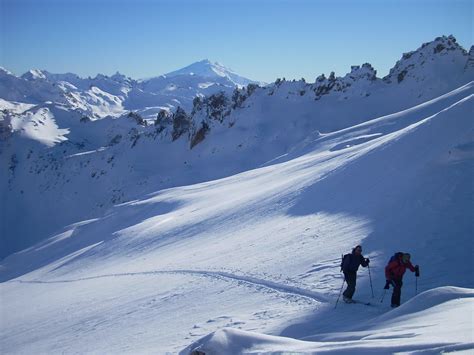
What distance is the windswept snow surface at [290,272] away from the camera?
8078 mm

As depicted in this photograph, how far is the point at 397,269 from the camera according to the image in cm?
957

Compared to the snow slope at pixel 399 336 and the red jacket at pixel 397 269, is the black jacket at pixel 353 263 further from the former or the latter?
the snow slope at pixel 399 336

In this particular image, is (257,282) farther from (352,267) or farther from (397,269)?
(397,269)

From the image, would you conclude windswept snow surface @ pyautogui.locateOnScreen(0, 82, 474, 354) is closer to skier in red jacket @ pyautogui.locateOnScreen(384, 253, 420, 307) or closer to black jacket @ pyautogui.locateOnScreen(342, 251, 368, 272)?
skier in red jacket @ pyautogui.locateOnScreen(384, 253, 420, 307)

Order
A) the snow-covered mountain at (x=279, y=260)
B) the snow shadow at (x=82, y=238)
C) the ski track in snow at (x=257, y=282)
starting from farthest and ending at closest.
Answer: the snow shadow at (x=82, y=238)
the ski track in snow at (x=257, y=282)
the snow-covered mountain at (x=279, y=260)

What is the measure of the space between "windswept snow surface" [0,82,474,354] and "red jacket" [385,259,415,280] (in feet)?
2.41

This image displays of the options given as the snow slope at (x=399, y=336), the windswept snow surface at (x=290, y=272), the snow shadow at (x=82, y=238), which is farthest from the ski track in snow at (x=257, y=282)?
the snow shadow at (x=82, y=238)

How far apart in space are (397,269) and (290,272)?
4.10 metres

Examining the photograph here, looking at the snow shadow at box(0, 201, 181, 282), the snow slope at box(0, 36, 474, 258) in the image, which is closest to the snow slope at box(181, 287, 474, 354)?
the snow slope at box(0, 36, 474, 258)

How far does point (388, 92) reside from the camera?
54938mm

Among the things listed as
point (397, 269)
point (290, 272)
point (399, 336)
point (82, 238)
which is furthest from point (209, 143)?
point (399, 336)

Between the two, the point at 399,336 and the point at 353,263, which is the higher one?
the point at 353,263

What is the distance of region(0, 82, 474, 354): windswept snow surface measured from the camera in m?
8.08

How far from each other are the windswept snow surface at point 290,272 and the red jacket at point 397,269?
735 millimetres
